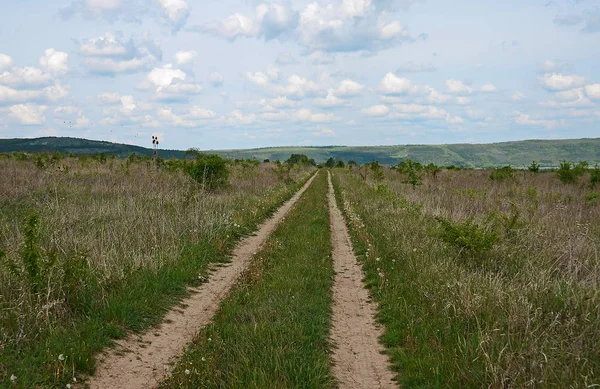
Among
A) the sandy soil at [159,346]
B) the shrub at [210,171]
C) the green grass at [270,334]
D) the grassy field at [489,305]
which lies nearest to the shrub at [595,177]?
the grassy field at [489,305]

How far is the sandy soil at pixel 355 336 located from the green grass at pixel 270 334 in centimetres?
18

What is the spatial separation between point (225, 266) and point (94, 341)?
4803mm

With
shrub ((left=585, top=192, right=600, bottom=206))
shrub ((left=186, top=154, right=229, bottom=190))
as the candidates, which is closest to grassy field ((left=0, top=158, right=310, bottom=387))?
shrub ((left=186, top=154, right=229, bottom=190))

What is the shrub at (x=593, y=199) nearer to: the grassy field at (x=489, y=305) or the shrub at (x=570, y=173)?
the grassy field at (x=489, y=305)

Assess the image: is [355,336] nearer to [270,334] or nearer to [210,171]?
[270,334]

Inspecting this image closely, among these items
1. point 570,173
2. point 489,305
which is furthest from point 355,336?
point 570,173

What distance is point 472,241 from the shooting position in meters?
9.19

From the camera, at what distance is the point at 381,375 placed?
5.43 m

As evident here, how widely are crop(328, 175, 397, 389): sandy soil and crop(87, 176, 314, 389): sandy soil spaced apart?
2.08 meters

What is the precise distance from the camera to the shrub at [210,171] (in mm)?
23234

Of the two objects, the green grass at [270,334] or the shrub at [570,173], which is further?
the shrub at [570,173]

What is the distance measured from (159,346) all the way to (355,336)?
2791 mm

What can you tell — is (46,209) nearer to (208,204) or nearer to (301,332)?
(208,204)

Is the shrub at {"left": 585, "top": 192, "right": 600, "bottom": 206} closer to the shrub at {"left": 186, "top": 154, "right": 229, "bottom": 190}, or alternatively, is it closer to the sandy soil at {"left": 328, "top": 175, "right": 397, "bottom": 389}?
the sandy soil at {"left": 328, "top": 175, "right": 397, "bottom": 389}
